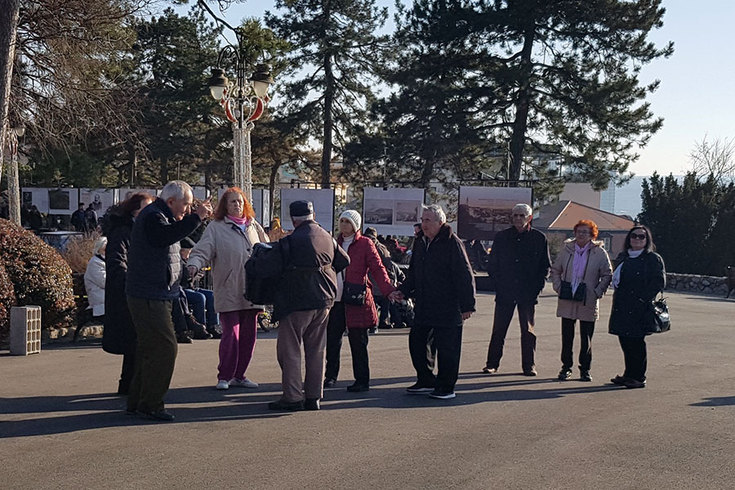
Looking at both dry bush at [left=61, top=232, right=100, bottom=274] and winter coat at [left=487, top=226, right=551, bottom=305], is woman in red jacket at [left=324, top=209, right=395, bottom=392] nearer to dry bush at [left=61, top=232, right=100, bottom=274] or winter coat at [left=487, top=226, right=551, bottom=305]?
winter coat at [left=487, top=226, right=551, bottom=305]

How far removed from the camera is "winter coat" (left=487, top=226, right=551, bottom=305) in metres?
9.50

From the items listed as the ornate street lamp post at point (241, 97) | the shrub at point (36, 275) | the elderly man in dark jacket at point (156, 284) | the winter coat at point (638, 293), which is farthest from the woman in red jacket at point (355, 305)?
the ornate street lamp post at point (241, 97)

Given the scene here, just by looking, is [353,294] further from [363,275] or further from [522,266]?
[522,266]

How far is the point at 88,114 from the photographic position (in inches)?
779

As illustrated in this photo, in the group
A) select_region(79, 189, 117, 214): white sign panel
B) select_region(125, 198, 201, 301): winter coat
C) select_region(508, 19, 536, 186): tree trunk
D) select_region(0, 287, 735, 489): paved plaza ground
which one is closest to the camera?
select_region(0, 287, 735, 489): paved plaza ground

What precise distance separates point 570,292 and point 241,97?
986 centimetres

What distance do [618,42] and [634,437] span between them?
27929 mm

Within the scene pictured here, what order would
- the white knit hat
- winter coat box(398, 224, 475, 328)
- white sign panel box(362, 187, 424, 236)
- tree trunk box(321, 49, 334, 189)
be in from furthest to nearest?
tree trunk box(321, 49, 334, 189)
white sign panel box(362, 187, 424, 236)
the white knit hat
winter coat box(398, 224, 475, 328)

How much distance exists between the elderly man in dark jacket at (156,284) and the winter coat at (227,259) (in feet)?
3.91

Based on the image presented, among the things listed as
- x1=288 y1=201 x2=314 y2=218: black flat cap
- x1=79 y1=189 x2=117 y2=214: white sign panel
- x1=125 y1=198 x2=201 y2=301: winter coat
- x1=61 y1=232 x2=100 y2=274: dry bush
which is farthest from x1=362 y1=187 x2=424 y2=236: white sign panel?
x1=125 y1=198 x2=201 y2=301: winter coat

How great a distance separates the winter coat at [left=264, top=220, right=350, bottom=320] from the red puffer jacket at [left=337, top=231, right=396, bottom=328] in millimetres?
983

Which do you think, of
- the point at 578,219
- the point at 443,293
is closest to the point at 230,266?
the point at 443,293

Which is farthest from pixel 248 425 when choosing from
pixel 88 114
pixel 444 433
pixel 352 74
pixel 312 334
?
pixel 352 74

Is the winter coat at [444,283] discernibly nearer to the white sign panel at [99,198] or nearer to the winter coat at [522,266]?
the winter coat at [522,266]
